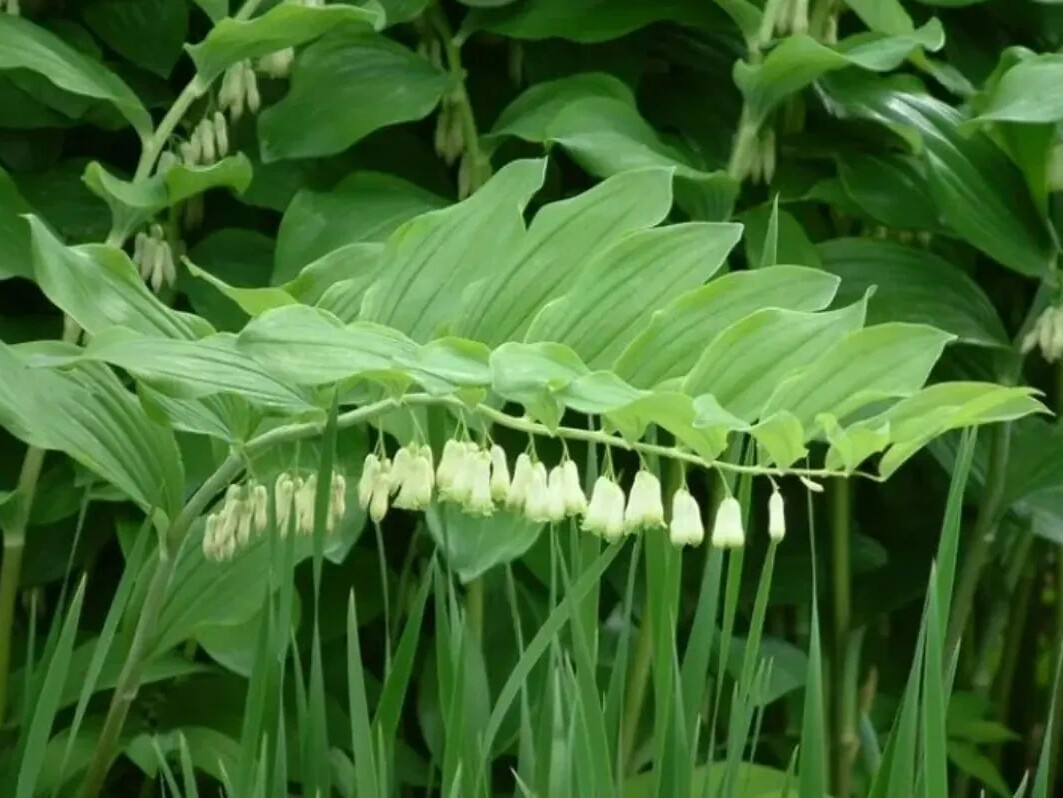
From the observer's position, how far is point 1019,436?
0.81 meters

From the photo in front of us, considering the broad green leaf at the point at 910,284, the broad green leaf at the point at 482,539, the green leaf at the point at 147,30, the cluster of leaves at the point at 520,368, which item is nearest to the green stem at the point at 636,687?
the cluster of leaves at the point at 520,368

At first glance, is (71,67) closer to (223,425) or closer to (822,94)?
(223,425)

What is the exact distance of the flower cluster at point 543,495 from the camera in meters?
0.40

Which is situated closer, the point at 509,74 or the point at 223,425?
the point at 223,425

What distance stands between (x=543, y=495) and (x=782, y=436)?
0.28ft

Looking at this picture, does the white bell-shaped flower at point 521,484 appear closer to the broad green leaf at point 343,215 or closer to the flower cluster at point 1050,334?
the broad green leaf at point 343,215

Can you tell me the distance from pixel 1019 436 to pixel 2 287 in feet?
2.15

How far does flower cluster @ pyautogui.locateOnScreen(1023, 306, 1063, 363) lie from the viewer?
2.39ft

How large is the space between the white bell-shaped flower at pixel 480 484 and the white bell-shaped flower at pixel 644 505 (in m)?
0.04

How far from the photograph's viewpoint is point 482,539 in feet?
2.04

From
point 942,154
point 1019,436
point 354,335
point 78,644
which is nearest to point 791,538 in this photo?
point 1019,436

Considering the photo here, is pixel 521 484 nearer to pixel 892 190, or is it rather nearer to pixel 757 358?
pixel 757 358

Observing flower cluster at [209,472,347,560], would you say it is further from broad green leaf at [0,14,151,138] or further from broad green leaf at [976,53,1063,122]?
broad green leaf at [976,53,1063,122]

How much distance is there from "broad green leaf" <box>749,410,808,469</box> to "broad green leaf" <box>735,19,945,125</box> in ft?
1.12
